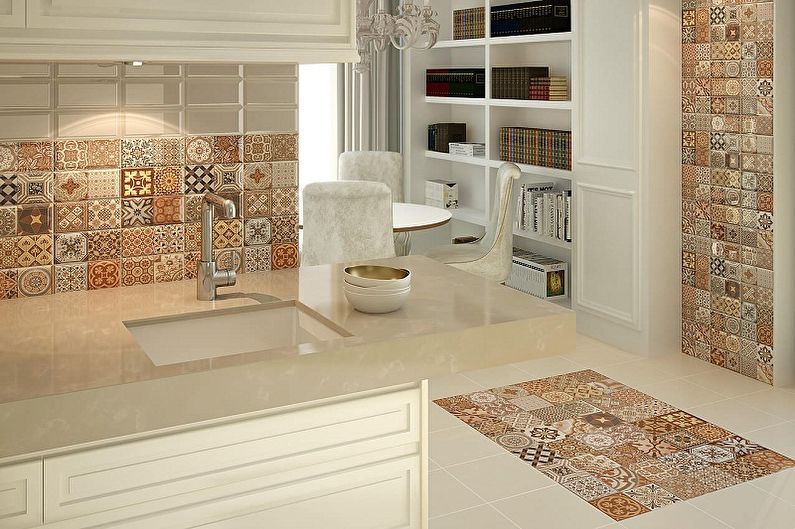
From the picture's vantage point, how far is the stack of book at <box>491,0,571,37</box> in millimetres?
5332

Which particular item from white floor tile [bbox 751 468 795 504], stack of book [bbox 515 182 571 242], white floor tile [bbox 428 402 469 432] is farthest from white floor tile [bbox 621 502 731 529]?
stack of book [bbox 515 182 571 242]

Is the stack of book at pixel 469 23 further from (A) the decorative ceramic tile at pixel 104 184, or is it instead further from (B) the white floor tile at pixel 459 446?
(A) the decorative ceramic tile at pixel 104 184

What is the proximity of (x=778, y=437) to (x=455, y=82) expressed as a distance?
3497mm

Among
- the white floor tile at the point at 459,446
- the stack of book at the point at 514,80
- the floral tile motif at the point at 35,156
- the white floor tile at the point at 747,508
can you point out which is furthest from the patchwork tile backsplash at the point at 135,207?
the stack of book at the point at 514,80

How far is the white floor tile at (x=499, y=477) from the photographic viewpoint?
3250mm

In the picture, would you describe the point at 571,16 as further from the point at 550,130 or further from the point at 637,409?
the point at 637,409

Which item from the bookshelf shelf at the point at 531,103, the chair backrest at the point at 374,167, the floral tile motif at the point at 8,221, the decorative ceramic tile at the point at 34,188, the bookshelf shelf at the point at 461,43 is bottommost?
the floral tile motif at the point at 8,221

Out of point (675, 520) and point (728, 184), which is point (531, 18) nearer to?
point (728, 184)

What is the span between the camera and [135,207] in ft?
7.70

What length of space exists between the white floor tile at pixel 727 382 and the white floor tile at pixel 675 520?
53.2 inches

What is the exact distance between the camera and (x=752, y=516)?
304 cm

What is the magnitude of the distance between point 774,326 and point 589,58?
1.79m

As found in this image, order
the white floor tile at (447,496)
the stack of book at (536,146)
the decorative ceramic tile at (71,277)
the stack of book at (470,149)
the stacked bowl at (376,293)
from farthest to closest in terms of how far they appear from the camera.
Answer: the stack of book at (470,149)
the stack of book at (536,146)
the white floor tile at (447,496)
the decorative ceramic tile at (71,277)
the stacked bowl at (376,293)

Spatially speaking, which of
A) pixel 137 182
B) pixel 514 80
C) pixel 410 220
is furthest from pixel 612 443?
pixel 514 80
